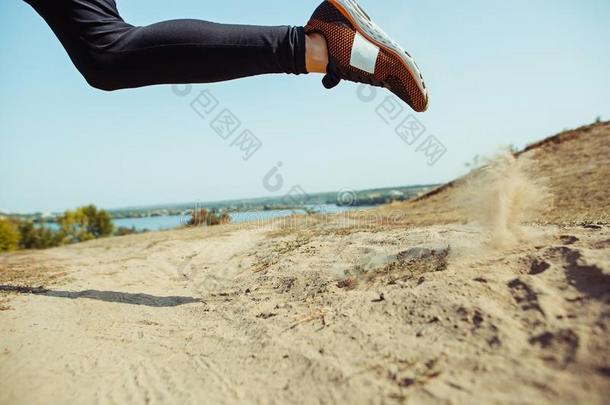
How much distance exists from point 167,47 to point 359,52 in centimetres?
79

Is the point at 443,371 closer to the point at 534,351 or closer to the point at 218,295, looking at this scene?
the point at 534,351

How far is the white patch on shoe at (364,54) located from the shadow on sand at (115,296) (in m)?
1.68

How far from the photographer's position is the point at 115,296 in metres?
2.68

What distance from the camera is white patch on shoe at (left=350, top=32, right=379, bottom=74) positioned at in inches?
67.1

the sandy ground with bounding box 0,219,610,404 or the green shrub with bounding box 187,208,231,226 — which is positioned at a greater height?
the green shrub with bounding box 187,208,231,226

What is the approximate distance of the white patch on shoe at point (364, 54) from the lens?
5.59 ft

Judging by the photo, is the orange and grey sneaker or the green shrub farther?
the green shrub

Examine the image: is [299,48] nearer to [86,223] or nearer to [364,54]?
[364,54]

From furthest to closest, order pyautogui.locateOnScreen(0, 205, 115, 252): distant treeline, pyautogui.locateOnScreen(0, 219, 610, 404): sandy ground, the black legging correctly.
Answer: pyautogui.locateOnScreen(0, 205, 115, 252): distant treeline < the black legging < pyautogui.locateOnScreen(0, 219, 610, 404): sandy ground

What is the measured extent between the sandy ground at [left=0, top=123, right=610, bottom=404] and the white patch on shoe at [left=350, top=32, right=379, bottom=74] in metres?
0.94

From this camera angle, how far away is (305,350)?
134cm

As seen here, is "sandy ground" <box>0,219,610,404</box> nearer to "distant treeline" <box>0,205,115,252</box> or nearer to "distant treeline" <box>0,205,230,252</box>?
"distant treeline" <box>0,205,230,252</box>

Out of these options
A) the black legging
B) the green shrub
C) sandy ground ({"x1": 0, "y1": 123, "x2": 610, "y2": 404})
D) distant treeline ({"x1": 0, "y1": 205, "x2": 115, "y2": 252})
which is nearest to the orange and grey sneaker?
the black legging

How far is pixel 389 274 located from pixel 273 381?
38.3 inches
